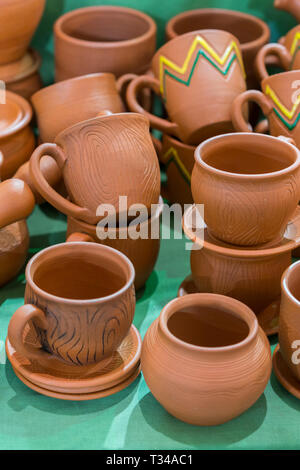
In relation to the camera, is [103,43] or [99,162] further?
[103,43]

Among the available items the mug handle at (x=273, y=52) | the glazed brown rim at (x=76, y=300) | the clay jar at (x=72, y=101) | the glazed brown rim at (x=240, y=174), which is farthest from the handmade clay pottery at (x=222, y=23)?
the glazed brown rim at (x=76, y=300)

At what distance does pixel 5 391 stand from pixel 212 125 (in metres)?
0.65

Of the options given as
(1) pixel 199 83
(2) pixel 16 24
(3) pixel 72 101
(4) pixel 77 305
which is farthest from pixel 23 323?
(2) pixel 16 24

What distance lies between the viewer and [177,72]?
1.42m

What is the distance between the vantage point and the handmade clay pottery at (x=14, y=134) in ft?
4.67

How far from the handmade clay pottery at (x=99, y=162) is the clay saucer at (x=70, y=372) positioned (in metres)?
0.24

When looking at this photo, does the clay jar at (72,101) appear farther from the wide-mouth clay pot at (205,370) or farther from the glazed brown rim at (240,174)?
the wide-mouth clay pot at (205,370)

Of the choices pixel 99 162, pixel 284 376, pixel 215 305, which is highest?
pixel 99 162

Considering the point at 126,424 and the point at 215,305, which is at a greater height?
the point at 215,305

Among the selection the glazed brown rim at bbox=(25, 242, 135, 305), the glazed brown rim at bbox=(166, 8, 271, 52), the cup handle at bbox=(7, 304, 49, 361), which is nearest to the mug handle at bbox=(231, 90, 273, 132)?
the glazed brown rim at bbox=(166, 8, 271, 52)

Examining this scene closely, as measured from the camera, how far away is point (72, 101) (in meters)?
1.37

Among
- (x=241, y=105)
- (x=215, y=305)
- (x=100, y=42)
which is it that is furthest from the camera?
(x=100, y=42)

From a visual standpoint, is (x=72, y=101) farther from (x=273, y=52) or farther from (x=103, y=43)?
(x=273, y=52)

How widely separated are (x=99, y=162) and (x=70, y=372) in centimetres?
34
